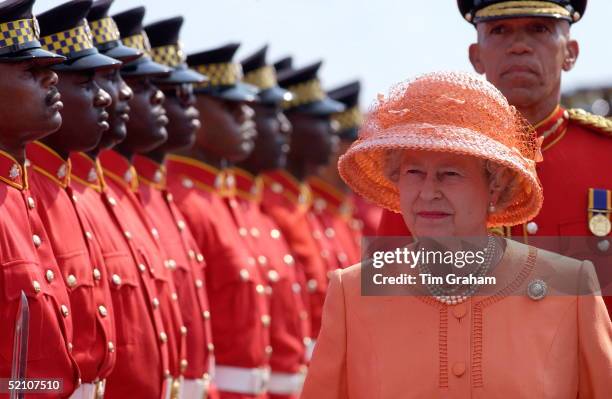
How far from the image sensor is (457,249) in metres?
5.04

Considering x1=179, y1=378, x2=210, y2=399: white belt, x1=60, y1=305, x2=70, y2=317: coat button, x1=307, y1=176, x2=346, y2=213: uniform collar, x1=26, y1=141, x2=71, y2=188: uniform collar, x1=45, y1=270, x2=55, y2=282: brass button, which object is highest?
x1=26, y1=141, x2=71, y2=188: uniform collar

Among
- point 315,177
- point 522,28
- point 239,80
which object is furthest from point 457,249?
point 315,177

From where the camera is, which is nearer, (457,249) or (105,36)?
(457,249)

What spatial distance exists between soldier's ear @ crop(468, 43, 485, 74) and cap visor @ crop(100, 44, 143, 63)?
1597 mm

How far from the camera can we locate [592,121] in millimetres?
6656

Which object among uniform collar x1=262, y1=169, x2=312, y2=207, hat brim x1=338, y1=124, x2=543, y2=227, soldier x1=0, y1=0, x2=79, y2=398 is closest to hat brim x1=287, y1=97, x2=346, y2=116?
uniform collar x1=262, y1=169, x2=312, y2=207

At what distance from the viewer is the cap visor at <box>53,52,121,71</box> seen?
6645 mm

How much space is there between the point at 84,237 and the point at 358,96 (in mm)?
7282

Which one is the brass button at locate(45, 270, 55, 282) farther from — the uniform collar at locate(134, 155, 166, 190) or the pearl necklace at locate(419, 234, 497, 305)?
the uniform collar at locate(134, 155, 166, 190)

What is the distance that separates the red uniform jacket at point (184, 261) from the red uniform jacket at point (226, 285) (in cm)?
38

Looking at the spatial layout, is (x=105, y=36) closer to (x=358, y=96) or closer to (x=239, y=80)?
(x=239, y=80)

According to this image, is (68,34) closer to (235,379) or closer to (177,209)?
(177,209)

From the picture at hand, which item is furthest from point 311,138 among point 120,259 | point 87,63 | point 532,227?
point 532,227

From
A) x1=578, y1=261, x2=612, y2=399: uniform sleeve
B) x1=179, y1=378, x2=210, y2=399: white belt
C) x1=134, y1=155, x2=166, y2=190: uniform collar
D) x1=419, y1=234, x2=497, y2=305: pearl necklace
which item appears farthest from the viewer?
x1=134, y1=155, x2=166, y2=190: uniform collar
